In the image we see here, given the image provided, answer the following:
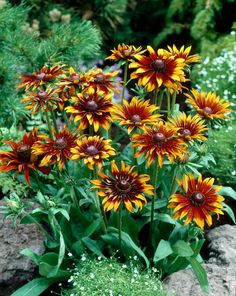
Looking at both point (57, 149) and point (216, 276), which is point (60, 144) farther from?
point (216, 276)

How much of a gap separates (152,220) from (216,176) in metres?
0.80

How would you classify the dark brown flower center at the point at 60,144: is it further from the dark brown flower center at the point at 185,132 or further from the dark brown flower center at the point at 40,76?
the dark brown flower center at the point at 185,132

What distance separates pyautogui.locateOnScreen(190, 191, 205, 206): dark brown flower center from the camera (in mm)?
1846

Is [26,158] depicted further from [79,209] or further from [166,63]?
[166,63]

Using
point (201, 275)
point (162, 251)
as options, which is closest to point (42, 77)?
point (162, 251)

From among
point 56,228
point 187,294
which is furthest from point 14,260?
point 187,294

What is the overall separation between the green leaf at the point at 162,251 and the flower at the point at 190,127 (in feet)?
1.51

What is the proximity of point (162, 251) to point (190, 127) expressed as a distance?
1.61ft

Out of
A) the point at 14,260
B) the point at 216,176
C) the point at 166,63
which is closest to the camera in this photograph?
the point at 166,63

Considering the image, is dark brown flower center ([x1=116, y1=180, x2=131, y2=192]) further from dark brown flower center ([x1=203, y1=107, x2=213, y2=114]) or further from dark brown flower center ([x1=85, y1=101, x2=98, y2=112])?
dark brown flower center ([x1=203, y1=107, x2=213, y2=114])

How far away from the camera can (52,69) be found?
82.5 inches

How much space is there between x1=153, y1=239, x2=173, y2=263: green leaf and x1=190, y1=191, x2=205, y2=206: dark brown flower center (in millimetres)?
301

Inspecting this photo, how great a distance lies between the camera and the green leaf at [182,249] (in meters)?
2.05

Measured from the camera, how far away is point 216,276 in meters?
2.15
